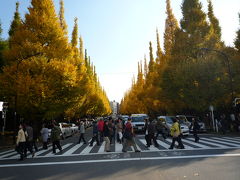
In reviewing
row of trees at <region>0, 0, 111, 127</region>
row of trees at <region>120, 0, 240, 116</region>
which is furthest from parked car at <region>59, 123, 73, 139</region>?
row of trees at <region>120, 0, 240, 116</region>

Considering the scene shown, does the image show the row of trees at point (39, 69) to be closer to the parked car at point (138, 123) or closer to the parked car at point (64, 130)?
the parked car at point (64, 130)

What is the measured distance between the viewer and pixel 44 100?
2036 cm

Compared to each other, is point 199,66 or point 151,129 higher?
point 199,66

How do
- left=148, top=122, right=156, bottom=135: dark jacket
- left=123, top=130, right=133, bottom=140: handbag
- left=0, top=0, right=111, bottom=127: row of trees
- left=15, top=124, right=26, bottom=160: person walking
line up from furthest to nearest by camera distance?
left=0, top=0, right=111, bottom=127: row of trees, left=148, top=122, right=156, bottom=135: dark jacket, left=123, top=130, right=133, bottom=140: handbag, left=15, top=124, right=26, bottom=160: person walking

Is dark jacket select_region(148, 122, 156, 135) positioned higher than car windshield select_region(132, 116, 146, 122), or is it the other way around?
car windshield select_region(132, 116, 146, 122)

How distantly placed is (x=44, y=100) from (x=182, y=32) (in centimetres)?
1727

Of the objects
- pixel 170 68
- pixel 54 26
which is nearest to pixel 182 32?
pixel 170 68

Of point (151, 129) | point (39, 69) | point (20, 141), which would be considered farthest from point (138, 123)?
point (20, 141)

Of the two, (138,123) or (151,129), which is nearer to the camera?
(151,129)

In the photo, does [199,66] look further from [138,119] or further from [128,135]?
[128,135]

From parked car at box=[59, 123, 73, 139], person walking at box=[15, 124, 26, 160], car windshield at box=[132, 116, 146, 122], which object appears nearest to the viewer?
person walking at box=[15, 124, 26, 160]

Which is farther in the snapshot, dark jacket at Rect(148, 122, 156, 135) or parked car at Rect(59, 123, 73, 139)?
parked car at Rect(59, 123, 73, 139)

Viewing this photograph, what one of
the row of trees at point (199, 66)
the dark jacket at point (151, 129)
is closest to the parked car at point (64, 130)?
the dark jacket at point (151, 129)

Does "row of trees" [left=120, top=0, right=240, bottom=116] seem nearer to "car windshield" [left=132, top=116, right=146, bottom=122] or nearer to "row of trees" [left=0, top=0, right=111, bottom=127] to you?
"car windshield" [left=132, top=116, right=146, bottom=122]
